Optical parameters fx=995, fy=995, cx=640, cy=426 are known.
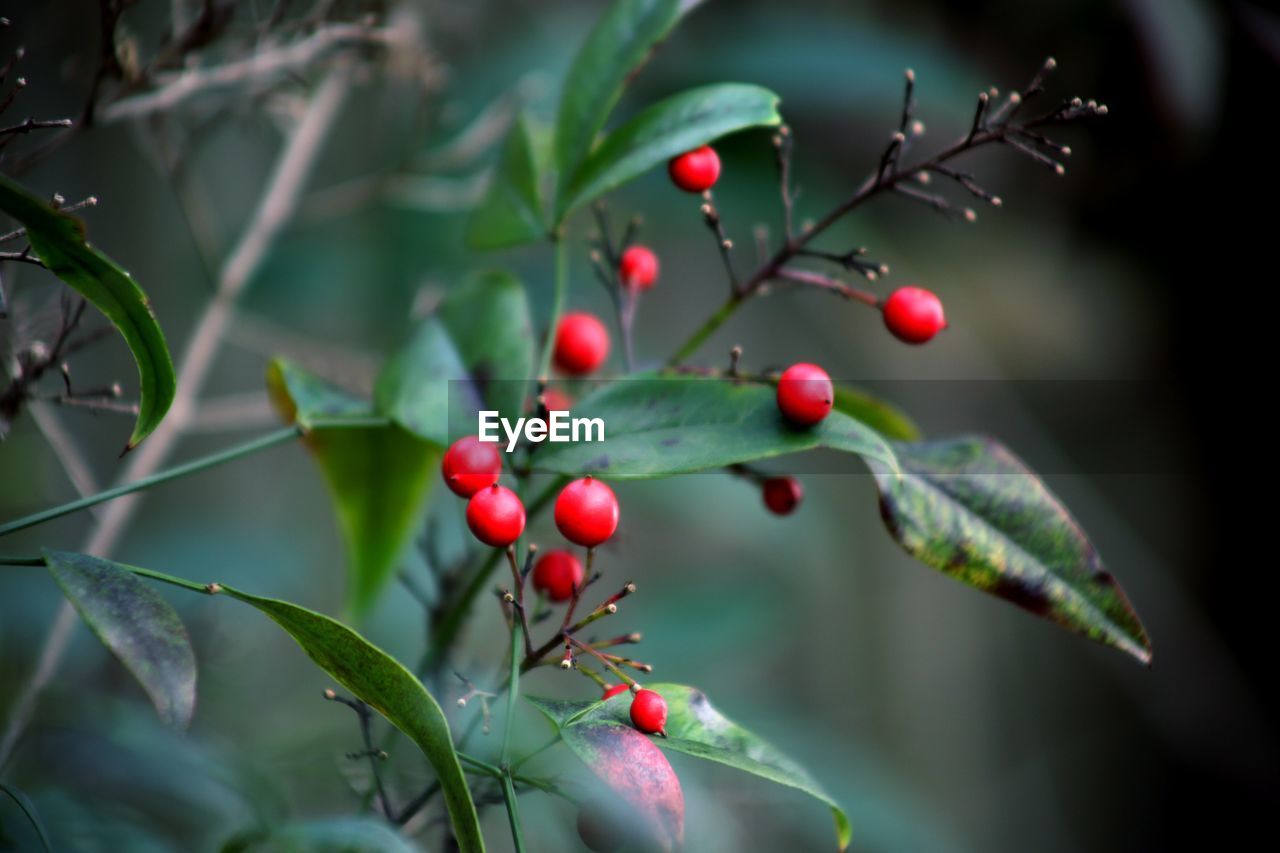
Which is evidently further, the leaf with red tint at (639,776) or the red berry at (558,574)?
the red berry at (558,574)

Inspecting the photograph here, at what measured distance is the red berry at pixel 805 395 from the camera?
16.6 inches

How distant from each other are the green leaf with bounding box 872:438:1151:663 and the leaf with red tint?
5.8 inches

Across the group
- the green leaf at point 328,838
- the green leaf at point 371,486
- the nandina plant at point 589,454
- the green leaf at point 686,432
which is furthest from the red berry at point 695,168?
the green leaf at point 328,838

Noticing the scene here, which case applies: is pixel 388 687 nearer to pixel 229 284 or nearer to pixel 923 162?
pixel 923 162

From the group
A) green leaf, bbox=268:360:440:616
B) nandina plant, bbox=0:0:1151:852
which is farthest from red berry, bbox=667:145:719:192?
green leaf, bbox=268:360:440:616

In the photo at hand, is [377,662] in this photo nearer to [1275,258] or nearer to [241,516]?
[241,516]

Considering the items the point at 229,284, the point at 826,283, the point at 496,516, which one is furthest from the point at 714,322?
the point at 229,284

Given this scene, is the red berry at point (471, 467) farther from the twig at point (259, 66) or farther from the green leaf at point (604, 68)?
the twig at point (259, 66)

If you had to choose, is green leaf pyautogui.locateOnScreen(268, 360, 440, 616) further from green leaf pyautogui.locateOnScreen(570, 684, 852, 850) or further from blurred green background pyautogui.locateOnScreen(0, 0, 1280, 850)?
green leaf pyautogui.locateOnScreen(570, 684, 852, 850)

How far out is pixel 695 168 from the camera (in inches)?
20.4

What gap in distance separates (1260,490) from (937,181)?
2.53ft

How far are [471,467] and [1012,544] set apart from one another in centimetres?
25

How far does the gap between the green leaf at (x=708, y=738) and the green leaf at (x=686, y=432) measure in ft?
0.33

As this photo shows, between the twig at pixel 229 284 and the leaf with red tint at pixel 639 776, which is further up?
the twig at pixel 229 284
